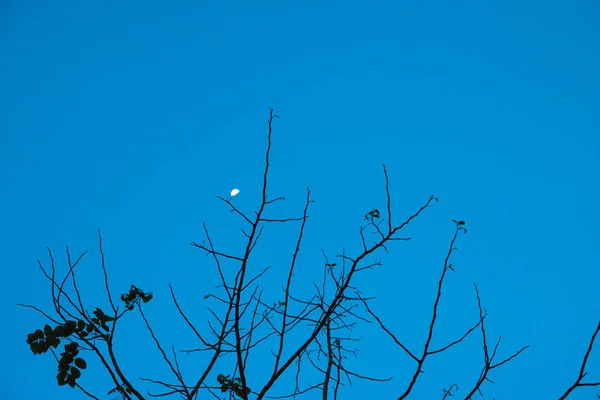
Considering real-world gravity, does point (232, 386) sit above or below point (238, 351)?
above

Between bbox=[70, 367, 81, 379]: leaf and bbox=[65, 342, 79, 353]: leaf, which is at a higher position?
bbox=[65, 342, 79, 353]: leaf

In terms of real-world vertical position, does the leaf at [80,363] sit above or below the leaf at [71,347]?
below

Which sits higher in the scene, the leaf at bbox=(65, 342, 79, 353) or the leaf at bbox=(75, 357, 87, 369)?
the leaf at bbox=(65, 342, 79, 353)

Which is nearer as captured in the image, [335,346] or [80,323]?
[80,323]

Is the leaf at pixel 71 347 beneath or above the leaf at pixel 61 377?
above

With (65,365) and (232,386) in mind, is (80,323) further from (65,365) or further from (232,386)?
(232,386)

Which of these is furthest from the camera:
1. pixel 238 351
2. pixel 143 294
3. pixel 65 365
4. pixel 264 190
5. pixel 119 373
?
pixel 143 294

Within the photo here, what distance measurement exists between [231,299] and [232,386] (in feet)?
2.41

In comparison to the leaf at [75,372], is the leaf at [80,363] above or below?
above

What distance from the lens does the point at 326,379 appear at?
228cm

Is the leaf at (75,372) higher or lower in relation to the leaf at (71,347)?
lower

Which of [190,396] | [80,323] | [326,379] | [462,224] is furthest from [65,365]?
[462,224]

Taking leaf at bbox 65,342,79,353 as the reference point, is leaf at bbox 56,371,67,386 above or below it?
below

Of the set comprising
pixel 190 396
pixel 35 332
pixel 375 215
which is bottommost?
pixel 190 396
